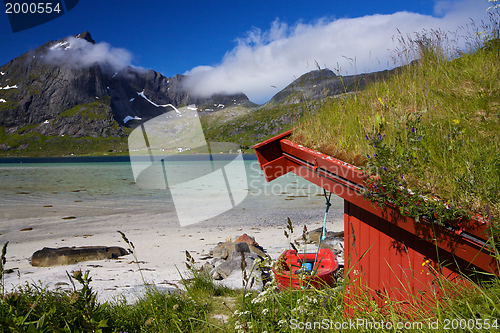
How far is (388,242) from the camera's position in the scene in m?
3.34

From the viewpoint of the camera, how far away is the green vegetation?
2.33 metres

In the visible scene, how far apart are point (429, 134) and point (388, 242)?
1404mm

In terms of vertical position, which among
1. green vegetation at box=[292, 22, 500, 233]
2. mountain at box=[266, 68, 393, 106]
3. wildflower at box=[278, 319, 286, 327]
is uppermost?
mountain at box=[266, 68, 393, 106]

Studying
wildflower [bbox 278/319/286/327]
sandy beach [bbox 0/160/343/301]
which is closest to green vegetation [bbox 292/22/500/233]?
wildflower [bbox 278/319/286/327]

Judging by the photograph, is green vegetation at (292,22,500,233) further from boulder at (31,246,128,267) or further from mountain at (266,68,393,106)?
boulder at (31,246,128,267)

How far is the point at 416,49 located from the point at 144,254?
9760 mm

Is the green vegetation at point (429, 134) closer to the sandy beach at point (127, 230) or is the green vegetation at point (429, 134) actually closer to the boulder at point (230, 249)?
the sandy beach at point (127, 230)

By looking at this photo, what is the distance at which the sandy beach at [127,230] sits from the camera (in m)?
6.99

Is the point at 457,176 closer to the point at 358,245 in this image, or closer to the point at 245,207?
the point at 358,245

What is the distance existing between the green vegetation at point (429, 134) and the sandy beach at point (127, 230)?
4424 millimetres

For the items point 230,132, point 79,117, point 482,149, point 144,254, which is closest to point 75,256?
point 144,254

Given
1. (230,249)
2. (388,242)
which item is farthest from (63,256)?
(388,242)

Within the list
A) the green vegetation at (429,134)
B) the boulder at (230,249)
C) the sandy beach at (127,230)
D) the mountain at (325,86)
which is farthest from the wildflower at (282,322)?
the boulder at (230,249)

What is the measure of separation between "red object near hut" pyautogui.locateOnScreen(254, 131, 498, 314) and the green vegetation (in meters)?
0.20
